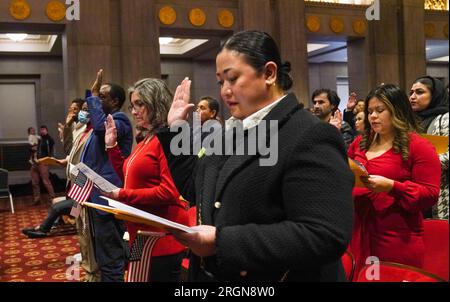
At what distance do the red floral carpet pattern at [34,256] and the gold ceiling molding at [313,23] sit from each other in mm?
7184

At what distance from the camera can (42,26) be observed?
8.73 metres

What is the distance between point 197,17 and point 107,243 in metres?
7.27

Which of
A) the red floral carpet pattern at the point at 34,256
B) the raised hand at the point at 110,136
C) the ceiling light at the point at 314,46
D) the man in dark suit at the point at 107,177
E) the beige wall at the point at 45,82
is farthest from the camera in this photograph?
the ceiling light at the point at 314,46

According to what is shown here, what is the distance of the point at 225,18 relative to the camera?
9930 millimetres

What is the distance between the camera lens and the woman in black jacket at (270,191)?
1.14 m

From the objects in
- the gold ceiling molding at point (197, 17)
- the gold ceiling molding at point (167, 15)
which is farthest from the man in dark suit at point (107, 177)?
the gold ceiling molding at point (197, 17)

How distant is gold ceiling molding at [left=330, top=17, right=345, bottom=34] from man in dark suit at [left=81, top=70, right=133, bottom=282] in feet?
28.2

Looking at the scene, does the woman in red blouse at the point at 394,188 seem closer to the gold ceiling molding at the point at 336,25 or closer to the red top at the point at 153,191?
the red top at the point at 153,191

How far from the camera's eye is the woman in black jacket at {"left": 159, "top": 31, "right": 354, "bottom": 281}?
3.75ft

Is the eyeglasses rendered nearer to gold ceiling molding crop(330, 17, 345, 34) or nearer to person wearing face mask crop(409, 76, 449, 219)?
person wearing face mask crop(409, 76, 449, 219)

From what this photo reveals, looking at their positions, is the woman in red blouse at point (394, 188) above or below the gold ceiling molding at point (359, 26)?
below

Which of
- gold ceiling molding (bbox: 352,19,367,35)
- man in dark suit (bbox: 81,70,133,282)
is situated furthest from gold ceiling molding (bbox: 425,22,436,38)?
man in dark suit (bbox: 81,70,133,282)

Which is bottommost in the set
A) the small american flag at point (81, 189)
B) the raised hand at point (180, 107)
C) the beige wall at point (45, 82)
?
the small american flag at point (81, 189)

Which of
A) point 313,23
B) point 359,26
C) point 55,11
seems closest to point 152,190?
point 55,11
